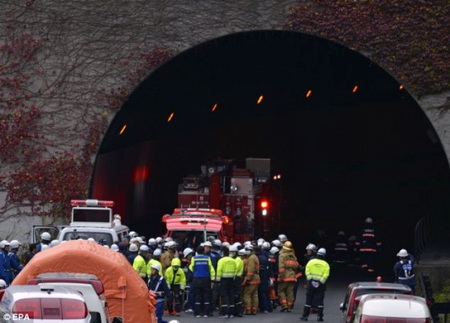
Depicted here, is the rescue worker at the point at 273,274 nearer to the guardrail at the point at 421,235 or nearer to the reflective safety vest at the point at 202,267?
the reflective safety vest at the point at 202,267

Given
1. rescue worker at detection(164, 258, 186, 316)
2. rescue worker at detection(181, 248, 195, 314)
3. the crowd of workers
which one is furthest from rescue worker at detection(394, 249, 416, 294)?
rescue worker at detection(164, 258, 186, 316)

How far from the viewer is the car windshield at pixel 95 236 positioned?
31172 mm

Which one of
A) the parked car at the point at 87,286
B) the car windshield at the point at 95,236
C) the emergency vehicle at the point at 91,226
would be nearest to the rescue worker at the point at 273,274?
the emergency vehicle at the point at 91,226

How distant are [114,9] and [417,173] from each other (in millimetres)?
23159

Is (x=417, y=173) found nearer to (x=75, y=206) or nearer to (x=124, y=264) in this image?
(x=75, y=206)

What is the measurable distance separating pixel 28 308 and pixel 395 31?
1910 centimetres

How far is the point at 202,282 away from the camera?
30.2 meters

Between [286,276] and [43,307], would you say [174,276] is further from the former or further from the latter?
[43,307]

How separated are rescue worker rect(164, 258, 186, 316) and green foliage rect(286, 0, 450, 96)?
8647mm

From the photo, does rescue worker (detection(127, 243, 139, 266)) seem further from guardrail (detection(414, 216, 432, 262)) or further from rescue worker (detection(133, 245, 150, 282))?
guardrail (detection(414, 216, 432, 262))

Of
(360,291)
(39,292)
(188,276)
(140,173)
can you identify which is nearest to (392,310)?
(360,291)

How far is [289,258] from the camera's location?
103 feet

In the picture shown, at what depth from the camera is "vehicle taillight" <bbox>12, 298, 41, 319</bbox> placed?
1866cm

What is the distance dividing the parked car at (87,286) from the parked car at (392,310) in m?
4.29
